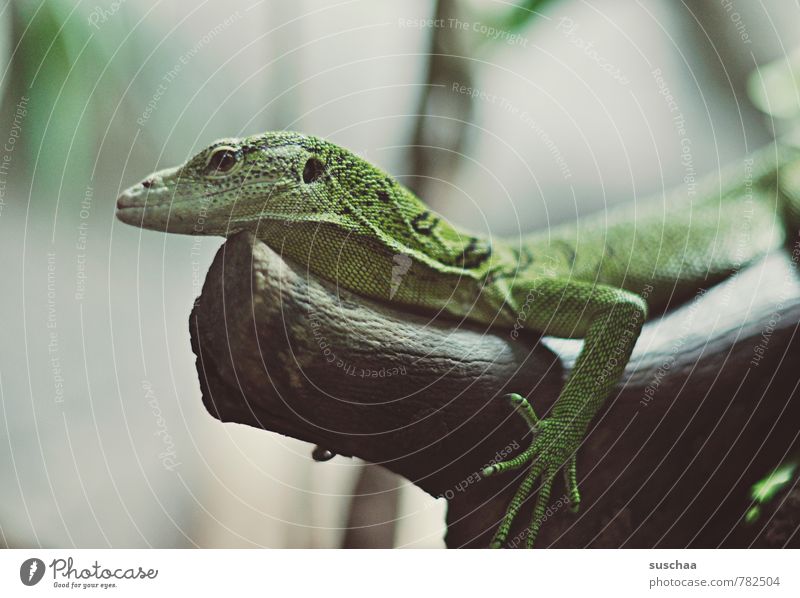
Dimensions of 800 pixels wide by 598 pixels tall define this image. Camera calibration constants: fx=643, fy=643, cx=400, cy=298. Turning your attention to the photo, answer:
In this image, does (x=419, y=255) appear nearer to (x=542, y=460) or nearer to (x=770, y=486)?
(x=542, y=460)

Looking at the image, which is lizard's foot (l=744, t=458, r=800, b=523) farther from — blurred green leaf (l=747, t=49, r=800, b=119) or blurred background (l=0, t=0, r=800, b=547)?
blurred green leaf (l=747, t=49, r=800, b=119)

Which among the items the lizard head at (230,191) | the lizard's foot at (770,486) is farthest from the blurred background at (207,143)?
the lizard's foot at (770,486)

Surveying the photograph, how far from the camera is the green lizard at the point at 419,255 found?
113 centimetres

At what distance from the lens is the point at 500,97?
1462 millimetres

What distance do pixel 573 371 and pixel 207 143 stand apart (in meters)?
0.89

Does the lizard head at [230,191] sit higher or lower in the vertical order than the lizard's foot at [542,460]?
higher

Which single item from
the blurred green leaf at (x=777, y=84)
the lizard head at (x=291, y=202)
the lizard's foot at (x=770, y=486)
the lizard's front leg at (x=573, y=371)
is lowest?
the lizard's foot at (x=770, y=486)

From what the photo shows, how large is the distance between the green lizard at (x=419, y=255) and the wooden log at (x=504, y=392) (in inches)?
1.5

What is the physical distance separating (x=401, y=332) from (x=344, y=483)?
49 cm

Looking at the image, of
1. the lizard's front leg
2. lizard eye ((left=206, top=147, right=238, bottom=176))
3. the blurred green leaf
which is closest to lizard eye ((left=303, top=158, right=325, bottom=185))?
lizard eye ((left=206, top=147, right=238, bottom=176))

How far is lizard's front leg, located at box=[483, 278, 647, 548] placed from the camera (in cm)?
122

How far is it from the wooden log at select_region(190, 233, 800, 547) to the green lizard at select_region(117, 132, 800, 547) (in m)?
0.04

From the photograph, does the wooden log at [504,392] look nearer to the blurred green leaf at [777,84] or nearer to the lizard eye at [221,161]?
the lizard eye at [221,161]
